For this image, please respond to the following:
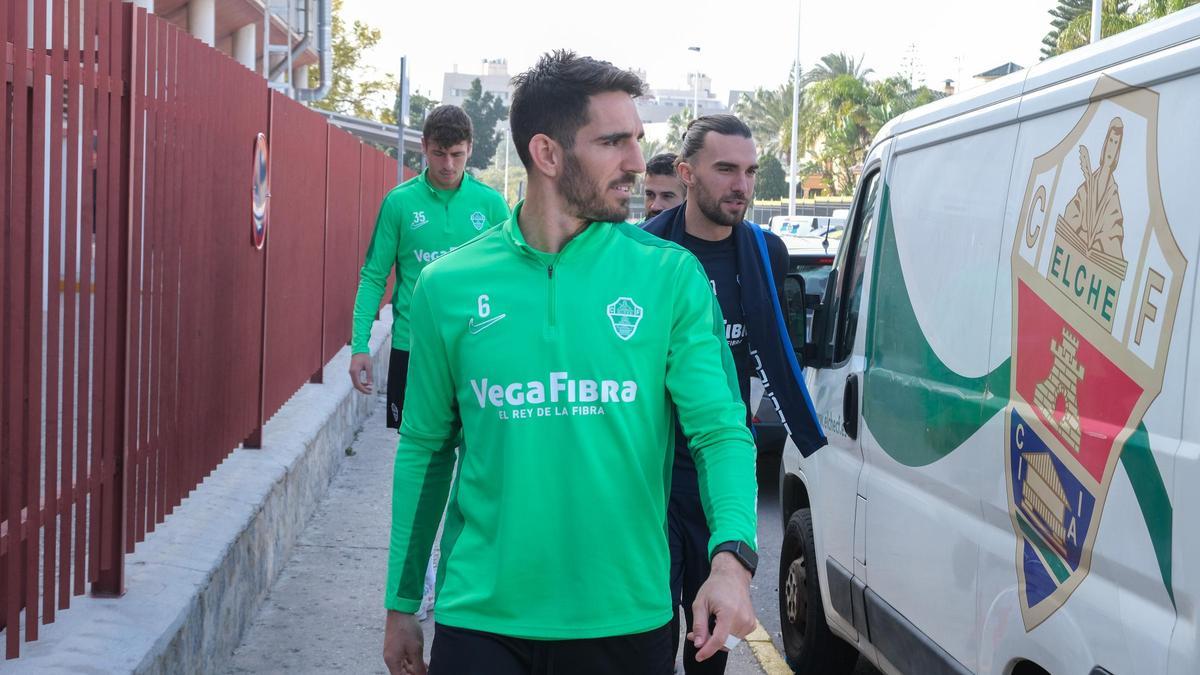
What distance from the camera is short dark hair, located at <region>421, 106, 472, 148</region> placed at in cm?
657

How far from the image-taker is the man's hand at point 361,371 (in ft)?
21.2

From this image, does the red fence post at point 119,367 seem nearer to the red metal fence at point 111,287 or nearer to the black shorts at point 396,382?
the red metal fence at point 111,287

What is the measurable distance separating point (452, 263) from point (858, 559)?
231 cm

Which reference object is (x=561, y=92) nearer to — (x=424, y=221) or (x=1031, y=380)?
(x=1031, y=380)

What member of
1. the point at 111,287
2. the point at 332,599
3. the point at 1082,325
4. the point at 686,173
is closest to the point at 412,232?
the point at 332,599

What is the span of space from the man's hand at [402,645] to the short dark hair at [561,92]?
965 mm

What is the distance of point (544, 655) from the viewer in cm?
283

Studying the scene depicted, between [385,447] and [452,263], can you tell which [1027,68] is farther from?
[385,447]

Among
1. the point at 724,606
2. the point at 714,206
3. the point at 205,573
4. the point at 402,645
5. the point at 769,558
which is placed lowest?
the point at 769,558

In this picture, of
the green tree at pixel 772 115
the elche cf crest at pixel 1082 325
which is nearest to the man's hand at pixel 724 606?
the elche cf crest at pixel 1082 325

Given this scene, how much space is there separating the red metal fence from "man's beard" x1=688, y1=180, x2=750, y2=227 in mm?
1786

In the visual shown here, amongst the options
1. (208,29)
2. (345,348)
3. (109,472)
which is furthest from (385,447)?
(208,29)

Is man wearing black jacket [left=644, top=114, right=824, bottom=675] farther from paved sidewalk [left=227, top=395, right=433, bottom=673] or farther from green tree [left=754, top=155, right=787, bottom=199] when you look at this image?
green tree [left=754, top=155, right=787, bottom=199]

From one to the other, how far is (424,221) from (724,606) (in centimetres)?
445
